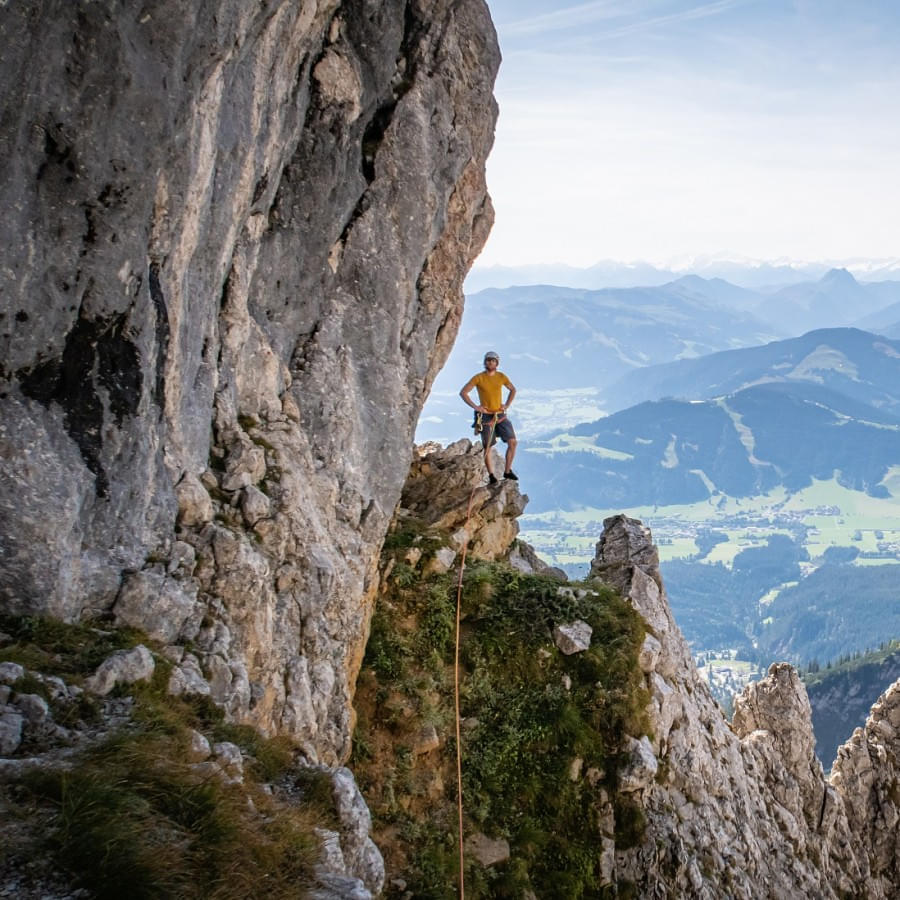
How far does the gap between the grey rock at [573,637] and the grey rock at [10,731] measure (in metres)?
11.8

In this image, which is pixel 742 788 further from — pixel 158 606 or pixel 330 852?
pixel 158 606

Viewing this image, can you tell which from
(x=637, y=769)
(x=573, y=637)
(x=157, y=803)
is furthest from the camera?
(x=573, y=637)

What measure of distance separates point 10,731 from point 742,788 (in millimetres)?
17464

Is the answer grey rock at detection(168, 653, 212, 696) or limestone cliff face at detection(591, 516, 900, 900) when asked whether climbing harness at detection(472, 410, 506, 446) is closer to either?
limestone cliff face at detection(591, 516, 900, 900)

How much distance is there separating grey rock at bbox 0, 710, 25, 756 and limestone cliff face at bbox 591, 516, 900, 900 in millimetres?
11470

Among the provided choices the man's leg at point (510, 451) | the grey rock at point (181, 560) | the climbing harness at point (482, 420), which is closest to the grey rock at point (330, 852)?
the grey rock at point (181, 560)

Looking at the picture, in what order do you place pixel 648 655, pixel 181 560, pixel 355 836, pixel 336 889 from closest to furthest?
pixel 336 889 → pixel 355 836 → pixel 181 560 → pixel 648 655

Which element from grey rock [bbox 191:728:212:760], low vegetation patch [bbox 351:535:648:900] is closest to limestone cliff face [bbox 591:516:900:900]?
low vegetation patch [bbox 351:535:648:900]

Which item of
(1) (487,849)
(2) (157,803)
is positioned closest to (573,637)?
(1) (487,849)

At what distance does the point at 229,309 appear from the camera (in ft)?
44.7

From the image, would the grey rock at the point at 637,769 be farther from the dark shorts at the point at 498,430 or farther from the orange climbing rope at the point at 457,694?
the dark shorts at the point at 498,430

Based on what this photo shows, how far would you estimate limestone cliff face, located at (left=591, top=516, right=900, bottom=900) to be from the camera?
634 inches

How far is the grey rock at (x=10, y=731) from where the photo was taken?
744cm

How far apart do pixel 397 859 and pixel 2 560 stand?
828cm
